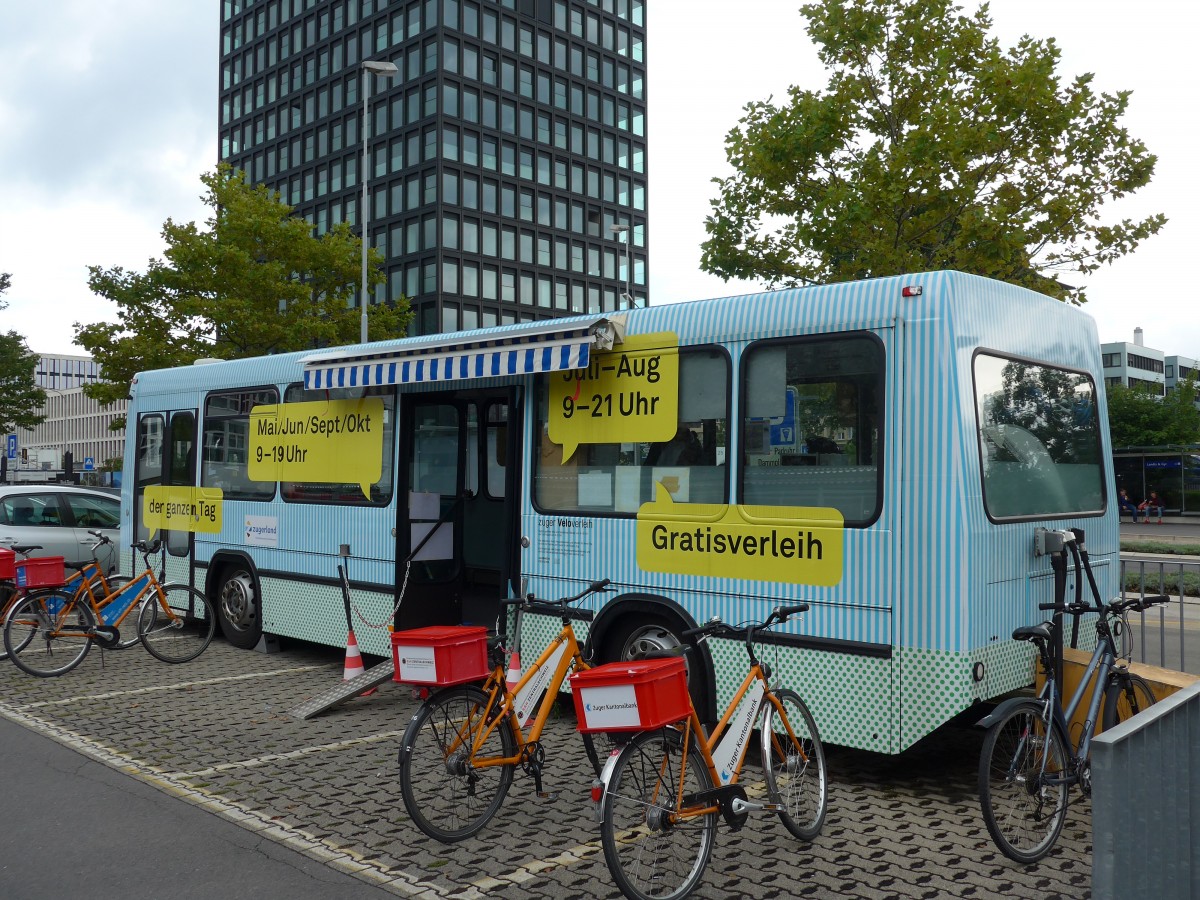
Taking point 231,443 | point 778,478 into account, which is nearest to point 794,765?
point 778,478

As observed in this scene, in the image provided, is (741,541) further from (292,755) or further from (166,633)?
(166,633)

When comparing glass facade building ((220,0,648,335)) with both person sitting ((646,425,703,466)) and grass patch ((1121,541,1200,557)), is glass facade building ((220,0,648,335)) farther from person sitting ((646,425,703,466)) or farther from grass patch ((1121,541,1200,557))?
person sitting ((646,425,703,466))

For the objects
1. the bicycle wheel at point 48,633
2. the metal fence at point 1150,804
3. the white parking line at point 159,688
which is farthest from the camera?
the bicycle wheel at point 48,633

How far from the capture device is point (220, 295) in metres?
29.2

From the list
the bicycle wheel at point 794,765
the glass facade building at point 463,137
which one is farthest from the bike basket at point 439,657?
the glass facade building at point 463,137

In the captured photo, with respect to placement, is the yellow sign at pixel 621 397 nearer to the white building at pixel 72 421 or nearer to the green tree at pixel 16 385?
the green tree at pixel 16 385

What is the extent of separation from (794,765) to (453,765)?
5.18 ft

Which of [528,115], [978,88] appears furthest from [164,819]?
[528,115]

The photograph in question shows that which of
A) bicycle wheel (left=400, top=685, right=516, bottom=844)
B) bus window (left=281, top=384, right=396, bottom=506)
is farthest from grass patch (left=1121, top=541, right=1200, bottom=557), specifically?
bicycle wheel (left=400, top=685, right=516, bottom=844)

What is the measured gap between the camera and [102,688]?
29.5 feet

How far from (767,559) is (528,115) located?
204 feet

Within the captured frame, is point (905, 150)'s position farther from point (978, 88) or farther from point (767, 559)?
point (767, 559)

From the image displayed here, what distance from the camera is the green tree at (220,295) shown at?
93.1ft

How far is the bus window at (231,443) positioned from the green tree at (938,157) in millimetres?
8907
